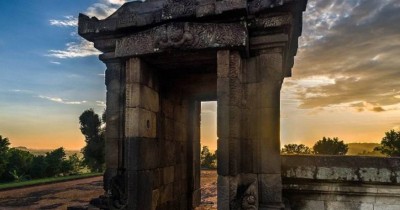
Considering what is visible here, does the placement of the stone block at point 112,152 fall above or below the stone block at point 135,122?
below

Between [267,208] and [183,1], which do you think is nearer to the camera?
[267,208]

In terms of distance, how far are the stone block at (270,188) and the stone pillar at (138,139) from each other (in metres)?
1.74

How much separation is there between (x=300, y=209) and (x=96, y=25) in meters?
4.61

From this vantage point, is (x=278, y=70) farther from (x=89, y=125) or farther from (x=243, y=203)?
(x=89, y=125)

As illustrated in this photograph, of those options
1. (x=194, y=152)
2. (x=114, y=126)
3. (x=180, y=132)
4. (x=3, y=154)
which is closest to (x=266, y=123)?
(x=114, y=126)

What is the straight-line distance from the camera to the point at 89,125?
31.0 m

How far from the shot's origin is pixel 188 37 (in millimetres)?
4664

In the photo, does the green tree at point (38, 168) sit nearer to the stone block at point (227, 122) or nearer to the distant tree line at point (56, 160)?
the distant tree line at point (56, 160)

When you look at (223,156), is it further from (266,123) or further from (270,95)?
(270,95)

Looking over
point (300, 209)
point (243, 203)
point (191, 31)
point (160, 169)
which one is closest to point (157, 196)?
point (160, 169)

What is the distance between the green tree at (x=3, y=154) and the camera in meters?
22.2

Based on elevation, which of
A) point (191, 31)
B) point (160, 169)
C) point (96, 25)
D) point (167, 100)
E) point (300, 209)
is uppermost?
point (96, 25)

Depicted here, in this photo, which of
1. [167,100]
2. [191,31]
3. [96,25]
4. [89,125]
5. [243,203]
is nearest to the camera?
[243,203]


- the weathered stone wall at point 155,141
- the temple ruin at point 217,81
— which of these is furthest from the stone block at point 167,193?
the temple ruin at point 217,81
